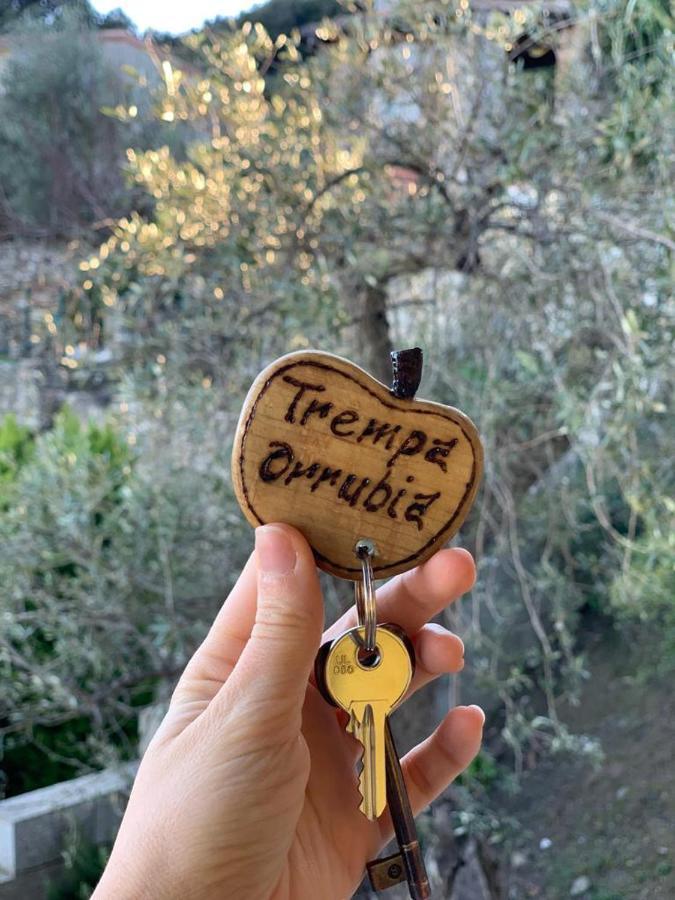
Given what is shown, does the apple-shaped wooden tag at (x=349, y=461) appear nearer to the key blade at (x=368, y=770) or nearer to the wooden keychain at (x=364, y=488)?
the wooden keychain at (x=364, y=488)

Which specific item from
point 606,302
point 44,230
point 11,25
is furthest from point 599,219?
point 11,25

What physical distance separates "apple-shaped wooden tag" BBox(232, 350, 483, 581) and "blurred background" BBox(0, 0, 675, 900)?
942 mm

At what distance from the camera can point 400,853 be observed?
79 centimetres

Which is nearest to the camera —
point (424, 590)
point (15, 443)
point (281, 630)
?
point (281, 630)

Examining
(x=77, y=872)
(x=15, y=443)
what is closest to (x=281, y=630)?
(x=77, y=872)

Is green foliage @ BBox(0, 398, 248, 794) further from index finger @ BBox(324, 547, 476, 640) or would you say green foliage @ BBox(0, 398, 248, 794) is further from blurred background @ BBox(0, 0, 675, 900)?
index finger @ BBox(324, 547, 476, 640)

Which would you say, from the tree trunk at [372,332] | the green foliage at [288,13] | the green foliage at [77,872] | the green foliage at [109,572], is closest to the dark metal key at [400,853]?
the green foliage at [109,572]

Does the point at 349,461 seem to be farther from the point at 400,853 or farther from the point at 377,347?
the point at 377,347

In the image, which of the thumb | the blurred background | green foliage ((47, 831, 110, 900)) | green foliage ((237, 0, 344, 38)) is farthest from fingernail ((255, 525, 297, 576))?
green foliage ((237, 0, 344, 38))

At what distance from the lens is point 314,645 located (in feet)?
2.36

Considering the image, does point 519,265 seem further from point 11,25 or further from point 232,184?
point 11,25

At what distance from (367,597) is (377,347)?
4.40 feet

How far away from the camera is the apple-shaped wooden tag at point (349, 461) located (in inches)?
28.7

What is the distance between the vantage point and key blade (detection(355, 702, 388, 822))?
727 mm
